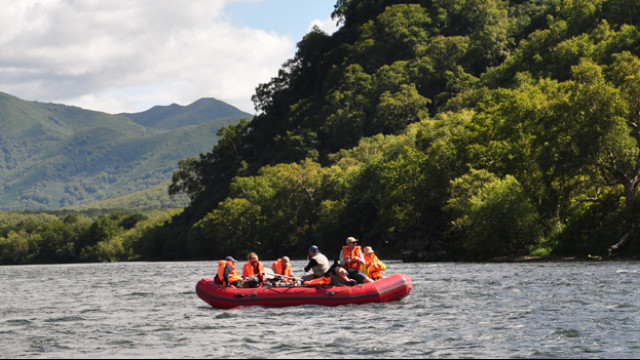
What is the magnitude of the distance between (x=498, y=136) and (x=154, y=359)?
193 feet

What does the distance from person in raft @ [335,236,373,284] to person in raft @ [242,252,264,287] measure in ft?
11.9

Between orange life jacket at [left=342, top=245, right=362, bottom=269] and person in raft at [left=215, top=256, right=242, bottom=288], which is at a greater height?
orange life jacket at [left=342, top=245, right=362, bottom=269]

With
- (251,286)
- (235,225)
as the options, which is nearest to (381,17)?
(235,225)

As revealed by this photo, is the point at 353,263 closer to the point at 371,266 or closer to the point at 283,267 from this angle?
the point at 371,266

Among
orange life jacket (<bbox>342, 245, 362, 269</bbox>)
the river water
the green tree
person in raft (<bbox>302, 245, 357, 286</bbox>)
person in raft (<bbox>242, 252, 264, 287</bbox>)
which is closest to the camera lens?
the river water

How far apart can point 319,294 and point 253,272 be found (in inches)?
146

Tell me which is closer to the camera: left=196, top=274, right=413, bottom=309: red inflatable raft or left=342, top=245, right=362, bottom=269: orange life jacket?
left=196, top=274, right=413, bottom=309: red inflatable raft

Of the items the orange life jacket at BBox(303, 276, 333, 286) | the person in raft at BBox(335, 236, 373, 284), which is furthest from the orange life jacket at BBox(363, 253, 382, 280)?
the orange life jacket at BBox(303, 276, 333, 286)

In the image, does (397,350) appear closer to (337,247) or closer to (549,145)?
(549,145)

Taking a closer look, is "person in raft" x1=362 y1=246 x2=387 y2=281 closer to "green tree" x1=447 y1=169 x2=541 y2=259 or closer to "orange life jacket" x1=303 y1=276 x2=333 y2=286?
"orange life jacket" x1=303 y1=276 x2=333 y2=286

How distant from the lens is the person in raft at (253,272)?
113 ft

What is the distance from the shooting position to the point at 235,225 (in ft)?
409

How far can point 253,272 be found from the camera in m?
34.9

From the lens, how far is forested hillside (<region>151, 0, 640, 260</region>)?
6044cm
